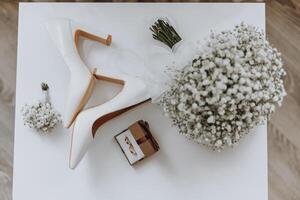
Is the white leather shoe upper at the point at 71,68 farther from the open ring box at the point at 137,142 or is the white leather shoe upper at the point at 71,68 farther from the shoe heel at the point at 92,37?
the open ring box at the point at 137,142

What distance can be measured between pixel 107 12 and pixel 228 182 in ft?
1.74

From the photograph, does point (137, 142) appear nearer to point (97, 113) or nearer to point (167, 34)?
point (97, 113)

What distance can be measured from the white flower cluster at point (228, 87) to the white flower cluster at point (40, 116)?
315 millimetres

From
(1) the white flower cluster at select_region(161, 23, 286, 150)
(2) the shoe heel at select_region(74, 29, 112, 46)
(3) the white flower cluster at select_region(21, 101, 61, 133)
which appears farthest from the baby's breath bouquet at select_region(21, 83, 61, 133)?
(1) the white flower cluster at select_region(161, 23, 286, 150)

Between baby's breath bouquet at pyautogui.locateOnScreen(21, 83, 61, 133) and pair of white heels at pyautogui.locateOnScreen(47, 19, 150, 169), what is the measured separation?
0.11 ft

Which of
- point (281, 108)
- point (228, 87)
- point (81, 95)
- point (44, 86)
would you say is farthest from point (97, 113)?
point (281, 108)

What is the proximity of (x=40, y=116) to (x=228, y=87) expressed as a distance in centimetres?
47

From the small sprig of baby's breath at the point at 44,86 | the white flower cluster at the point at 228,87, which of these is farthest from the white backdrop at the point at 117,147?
the white flower cluster at the point at 228,87

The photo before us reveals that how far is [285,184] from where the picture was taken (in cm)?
130

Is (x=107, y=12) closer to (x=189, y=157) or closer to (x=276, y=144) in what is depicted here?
(x=189, y=157)

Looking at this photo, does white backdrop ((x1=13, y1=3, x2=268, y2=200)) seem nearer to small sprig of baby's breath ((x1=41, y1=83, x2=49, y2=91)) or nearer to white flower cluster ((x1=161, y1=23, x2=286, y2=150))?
small sprig of baby's breath ((x1=41, y1=83, x2=49, y2=91))

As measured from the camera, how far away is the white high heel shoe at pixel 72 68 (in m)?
1.06

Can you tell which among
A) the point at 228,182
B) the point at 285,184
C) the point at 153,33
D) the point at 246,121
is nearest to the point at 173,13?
the point at 153,33

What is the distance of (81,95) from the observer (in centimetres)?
106
